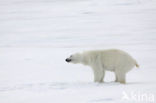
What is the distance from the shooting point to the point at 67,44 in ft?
66.0

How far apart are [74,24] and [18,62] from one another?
1259cm

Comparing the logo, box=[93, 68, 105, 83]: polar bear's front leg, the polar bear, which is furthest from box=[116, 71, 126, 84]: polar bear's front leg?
the logo

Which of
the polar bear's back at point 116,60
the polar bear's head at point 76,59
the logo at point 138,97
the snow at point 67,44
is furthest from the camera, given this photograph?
the polar bear's head at point 76,59

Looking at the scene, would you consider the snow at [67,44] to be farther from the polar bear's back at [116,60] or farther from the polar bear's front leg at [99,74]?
the polar bear's back at [116,60]

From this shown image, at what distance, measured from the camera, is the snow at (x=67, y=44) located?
7543 millimetres

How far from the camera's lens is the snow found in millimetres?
7543

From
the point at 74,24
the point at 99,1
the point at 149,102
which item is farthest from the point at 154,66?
the point at 99,1

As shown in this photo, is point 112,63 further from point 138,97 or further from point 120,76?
point 138,97

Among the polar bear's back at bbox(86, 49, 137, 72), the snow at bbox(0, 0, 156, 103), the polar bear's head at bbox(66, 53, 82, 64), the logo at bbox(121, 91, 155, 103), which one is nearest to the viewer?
the logo at bbox(121, 91, 155, 103)

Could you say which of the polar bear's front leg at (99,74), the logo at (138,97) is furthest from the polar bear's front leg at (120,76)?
the logo at (138,97)

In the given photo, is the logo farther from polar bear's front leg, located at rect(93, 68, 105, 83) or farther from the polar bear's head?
the polar bear's head

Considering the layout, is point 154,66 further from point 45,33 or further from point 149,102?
point 45,33

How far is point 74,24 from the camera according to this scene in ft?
90.2

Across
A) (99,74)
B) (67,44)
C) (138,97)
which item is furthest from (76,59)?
(67,44)
